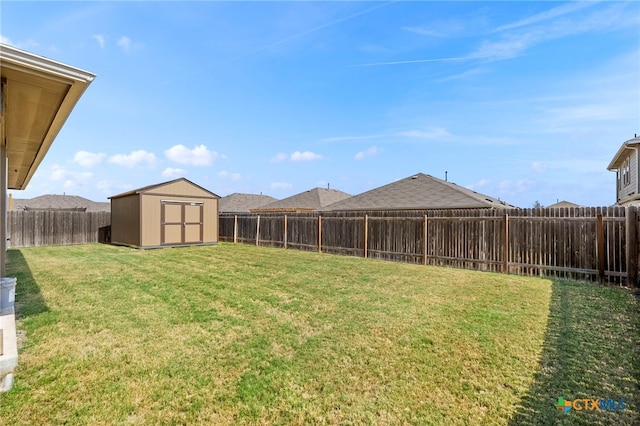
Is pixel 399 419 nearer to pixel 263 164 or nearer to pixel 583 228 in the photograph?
pixel 583 228

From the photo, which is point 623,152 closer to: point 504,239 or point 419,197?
point 419,197

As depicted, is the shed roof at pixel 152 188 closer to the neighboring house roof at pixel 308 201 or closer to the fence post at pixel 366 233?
the fence post at pixel 366 233

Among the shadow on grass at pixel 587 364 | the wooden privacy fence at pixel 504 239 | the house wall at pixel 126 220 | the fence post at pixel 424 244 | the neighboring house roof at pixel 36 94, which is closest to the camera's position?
the shadow on grass at pixel 587 364

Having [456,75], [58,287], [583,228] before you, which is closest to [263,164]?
[456,75]

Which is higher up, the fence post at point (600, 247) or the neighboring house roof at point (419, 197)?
the neighboring house roof at point (419, 197)

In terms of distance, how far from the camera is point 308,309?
465 cm

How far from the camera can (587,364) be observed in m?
2.99

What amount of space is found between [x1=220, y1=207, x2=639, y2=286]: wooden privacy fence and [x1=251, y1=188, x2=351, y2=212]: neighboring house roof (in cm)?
1262

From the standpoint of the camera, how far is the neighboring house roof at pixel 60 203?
3123 cm

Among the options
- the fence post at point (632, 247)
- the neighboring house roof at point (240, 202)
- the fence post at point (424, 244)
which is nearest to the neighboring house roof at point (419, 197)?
the fence post at point (424, 244)

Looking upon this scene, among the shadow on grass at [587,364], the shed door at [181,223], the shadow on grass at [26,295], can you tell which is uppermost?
the shed door at [181,223]

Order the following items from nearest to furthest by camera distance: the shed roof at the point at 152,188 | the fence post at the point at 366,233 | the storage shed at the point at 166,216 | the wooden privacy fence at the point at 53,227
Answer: the fence post at the point at 366,233, the shed roof at the point at 152,188, the storage shed at the point at 166,216, the wooden privacy fence at the point at 53,227

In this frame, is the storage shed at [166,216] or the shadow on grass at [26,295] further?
the storage shed at [166,216]

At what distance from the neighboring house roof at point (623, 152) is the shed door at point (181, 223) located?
19862 millimetres
